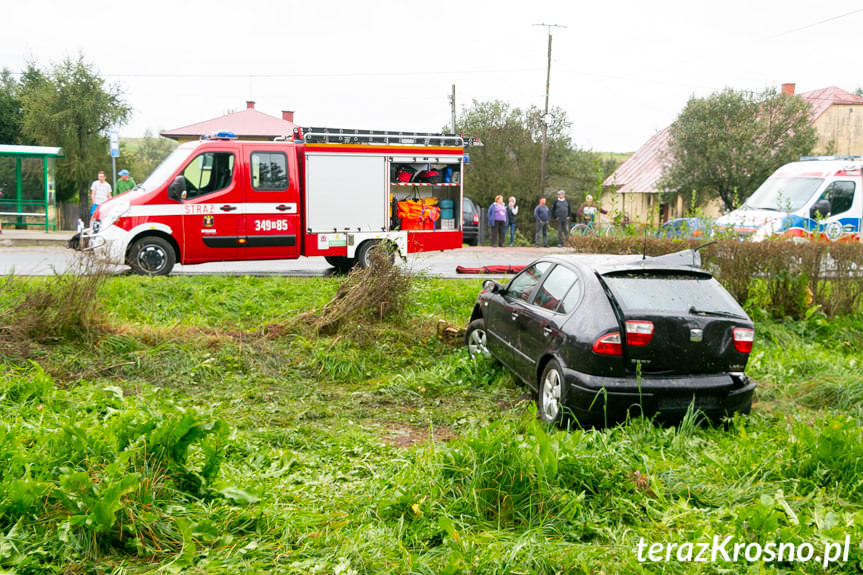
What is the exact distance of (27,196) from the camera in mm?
24344

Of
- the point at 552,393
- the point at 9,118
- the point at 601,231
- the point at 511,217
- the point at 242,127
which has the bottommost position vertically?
the point at 552,393

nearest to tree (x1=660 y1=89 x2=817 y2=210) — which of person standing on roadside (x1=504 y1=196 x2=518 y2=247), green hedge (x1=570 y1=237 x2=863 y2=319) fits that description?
person standing on roadside (x1=504 y1=196 x2=518 y2=247)

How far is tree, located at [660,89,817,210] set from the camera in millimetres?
33406

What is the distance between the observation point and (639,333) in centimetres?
555

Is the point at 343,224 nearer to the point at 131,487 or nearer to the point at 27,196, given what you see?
the point at 131,487

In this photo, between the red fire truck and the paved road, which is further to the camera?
the paved road

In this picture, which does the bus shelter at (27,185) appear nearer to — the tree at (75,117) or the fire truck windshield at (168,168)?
the tree at (75,117)

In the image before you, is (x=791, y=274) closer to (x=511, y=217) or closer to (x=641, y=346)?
(x=641, y=346)

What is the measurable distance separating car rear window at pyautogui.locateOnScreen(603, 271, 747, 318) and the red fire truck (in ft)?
19.3

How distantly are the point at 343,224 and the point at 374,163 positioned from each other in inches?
55.3

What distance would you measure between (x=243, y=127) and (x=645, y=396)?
143 ft

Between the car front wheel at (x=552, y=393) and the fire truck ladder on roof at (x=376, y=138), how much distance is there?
8.99 m
